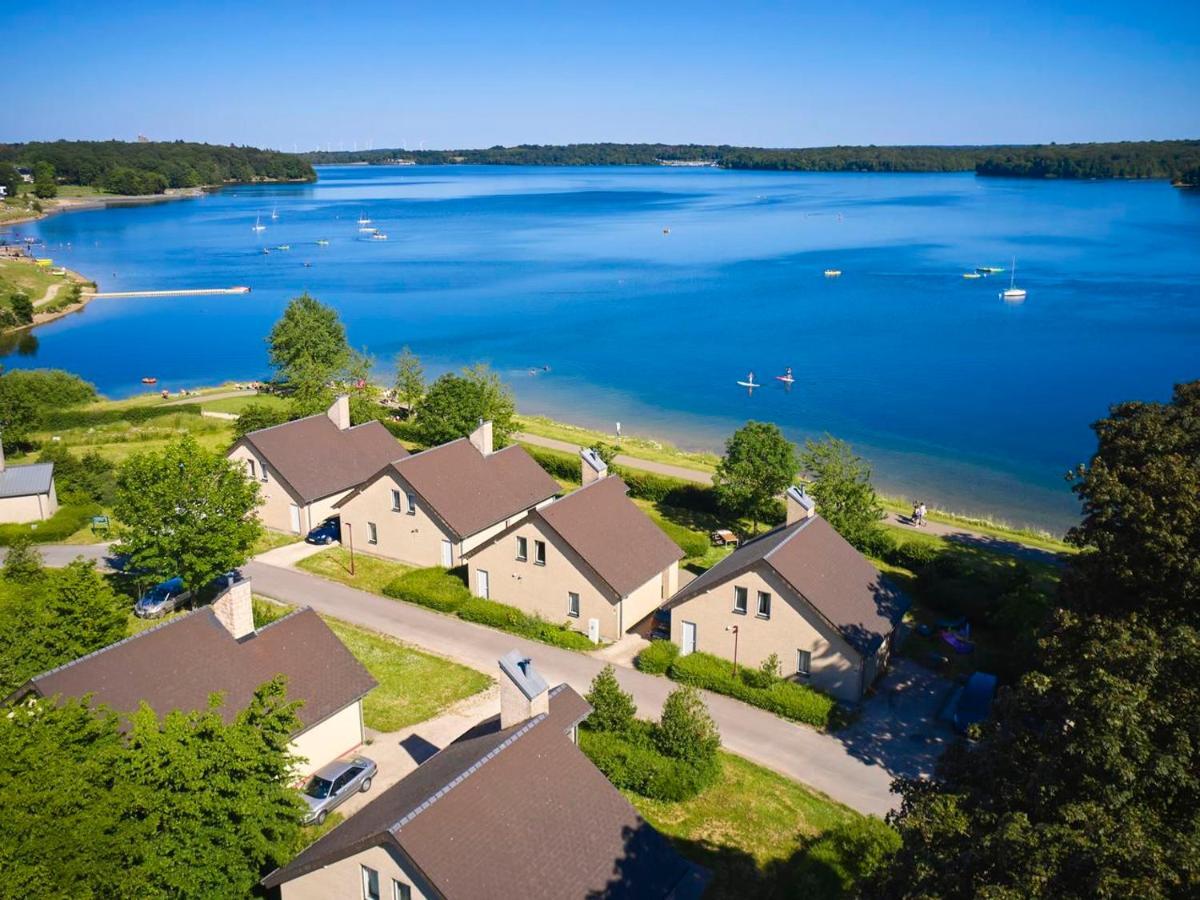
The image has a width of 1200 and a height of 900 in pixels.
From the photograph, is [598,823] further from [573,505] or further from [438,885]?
[573,505]

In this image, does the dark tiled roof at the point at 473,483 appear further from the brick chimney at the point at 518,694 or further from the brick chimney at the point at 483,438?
the brick chimney at the point at 518,694

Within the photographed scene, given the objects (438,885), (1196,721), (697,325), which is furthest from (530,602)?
(697,325)

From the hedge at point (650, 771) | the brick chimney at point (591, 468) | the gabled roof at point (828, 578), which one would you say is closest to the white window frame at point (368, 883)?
the hedge at point (650, 771)

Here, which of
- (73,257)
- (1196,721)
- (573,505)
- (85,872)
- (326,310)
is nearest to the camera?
(1196,721)

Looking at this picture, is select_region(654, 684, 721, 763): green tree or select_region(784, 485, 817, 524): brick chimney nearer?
select_region(654, 684, 721, 763): green tree

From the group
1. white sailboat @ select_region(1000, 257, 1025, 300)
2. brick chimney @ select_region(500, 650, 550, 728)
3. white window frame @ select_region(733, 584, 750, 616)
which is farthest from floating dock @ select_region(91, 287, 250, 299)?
brick chimney @ select_region(500, 650, 550, 728)

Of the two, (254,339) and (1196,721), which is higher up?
(1196,721)

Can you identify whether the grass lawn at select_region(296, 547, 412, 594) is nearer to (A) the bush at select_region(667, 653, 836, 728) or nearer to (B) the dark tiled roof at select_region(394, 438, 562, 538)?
(B) the dark tiled roof at select_region(394, 438, 562, 538)
